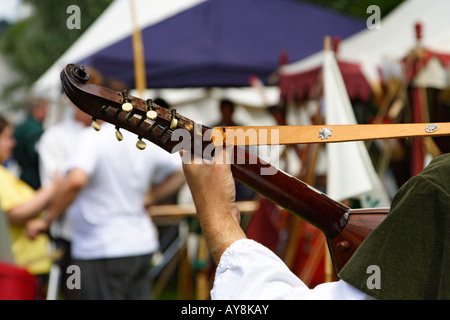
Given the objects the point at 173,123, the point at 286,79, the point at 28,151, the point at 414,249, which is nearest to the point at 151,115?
the point at 173,123

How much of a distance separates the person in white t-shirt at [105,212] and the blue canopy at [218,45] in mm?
2817

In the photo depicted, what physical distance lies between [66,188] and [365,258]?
230 cm

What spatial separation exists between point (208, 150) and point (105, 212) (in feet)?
6.75

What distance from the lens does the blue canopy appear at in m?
6.29

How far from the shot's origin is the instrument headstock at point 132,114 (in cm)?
141

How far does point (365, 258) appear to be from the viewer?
1.25 m

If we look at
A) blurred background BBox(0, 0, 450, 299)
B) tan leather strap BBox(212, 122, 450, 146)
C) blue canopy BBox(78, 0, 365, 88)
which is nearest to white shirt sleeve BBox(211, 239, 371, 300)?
tan leather strap BBox(212, 122, 450, 146)

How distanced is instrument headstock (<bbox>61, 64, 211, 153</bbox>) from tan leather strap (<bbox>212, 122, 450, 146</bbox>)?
0.19 ft

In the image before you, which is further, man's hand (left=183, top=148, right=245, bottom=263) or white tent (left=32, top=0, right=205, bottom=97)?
white tent (left=32, top=0, right=205, bottom=97)

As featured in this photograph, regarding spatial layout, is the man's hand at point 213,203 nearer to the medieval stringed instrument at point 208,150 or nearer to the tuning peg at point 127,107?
the medieval stringed instrument at point 208,150

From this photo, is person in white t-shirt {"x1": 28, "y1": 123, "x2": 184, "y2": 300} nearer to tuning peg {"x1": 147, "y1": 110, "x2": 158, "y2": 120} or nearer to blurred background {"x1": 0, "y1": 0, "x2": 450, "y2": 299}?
blurred background {"x1": 0, "y1": 0, "x2": 450, "y2": 299}

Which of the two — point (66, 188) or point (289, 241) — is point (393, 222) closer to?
point (66, 188)

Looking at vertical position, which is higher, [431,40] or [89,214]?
[431,40]
